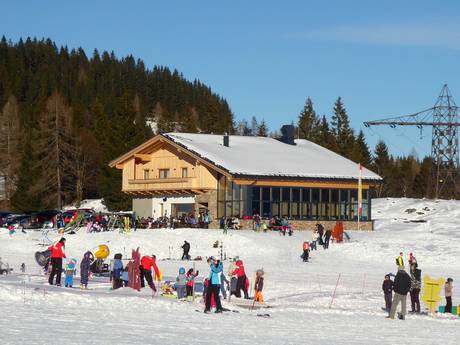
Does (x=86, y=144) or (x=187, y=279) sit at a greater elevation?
(x=86, y=144)

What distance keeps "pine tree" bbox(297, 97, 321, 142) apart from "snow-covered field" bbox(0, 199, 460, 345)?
2579 inches

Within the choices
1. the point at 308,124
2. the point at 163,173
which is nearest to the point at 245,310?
the point at 163,173

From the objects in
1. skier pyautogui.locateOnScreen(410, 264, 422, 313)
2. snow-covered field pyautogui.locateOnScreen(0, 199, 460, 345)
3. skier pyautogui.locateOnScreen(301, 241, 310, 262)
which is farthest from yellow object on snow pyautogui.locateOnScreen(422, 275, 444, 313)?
skier pyautogui.locateOnScreen(301, 241, 310, 262)

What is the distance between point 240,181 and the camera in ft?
183

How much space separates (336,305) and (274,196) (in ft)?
99.7

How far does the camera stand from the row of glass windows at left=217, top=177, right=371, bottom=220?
186ft

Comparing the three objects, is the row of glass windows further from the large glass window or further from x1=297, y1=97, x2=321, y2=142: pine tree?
x1=297, y1=97, x2=321, y2=142: pine tree

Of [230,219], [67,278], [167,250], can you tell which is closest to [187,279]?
[67,278]

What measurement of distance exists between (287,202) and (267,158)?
4770mm

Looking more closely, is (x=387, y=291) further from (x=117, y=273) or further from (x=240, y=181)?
(x=240, y=181)

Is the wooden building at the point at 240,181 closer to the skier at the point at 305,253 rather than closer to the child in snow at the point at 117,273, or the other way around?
the skier at the point at 305,253

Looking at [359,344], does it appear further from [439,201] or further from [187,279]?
[439,201]

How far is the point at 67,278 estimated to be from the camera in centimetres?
2756

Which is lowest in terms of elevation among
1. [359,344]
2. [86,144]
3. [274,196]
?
[359,344]
